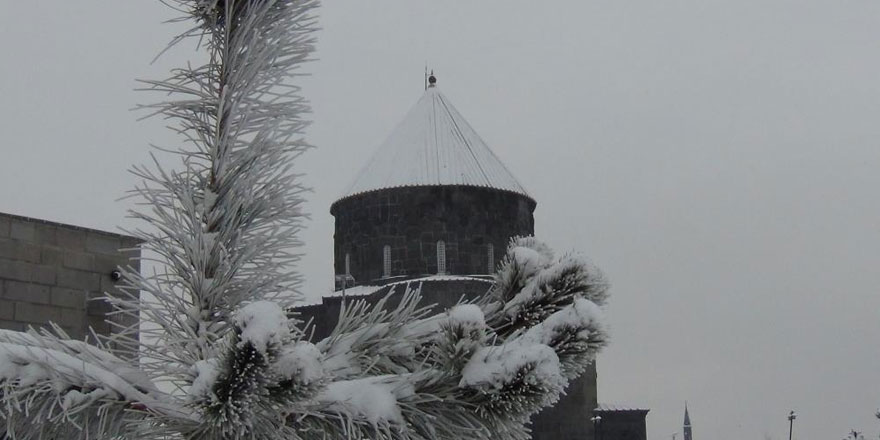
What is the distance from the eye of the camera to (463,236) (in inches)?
1059

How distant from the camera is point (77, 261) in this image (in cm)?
1071

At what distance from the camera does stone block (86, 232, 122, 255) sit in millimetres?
10797

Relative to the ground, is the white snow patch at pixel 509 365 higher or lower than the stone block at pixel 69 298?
lower

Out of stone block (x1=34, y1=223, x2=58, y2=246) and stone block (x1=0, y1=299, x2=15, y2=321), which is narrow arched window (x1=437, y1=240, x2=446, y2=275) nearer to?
stone block (x1=34, y1=223, x2=58, y2=246)

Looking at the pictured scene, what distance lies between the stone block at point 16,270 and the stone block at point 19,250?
52mm

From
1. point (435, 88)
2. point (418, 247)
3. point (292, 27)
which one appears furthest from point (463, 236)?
point (292, 27)

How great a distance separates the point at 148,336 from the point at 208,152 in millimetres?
400

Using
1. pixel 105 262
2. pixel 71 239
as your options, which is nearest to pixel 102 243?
pixel 105 262

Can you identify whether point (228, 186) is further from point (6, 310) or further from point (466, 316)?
point (6, 310)

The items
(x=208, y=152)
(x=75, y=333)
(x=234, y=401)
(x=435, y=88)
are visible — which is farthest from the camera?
(x=435, y=88)

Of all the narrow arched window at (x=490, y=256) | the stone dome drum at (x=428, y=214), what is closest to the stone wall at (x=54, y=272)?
the stone dome drum at (x=428, y=214)

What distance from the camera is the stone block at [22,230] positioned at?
10344 millimetres

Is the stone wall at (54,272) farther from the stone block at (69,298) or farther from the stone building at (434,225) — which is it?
the stone building at (434,225)

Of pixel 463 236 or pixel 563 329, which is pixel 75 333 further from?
pixel 463 236
